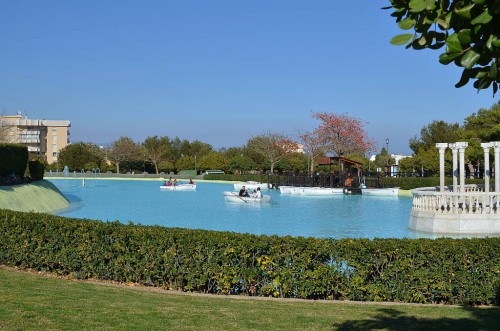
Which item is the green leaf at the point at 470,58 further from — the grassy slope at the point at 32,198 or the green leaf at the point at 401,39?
the grassy slope at the point at 32,198

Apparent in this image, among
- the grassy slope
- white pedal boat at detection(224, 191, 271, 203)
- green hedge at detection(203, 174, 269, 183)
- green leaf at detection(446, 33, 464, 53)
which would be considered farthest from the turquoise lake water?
green hedge at detection(203, 174, 269, 183)

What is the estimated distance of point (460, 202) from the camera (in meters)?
22.7

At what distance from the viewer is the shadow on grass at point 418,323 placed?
7.18 m

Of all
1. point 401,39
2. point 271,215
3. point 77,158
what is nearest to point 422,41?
point 401,39

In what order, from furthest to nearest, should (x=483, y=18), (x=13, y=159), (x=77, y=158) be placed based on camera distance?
(x=77, y=158), (x=13, y=159), (x=483, y=18)

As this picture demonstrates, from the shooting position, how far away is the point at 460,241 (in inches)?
387

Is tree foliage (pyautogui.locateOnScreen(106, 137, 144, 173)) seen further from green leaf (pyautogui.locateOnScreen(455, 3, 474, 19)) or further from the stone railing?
green leaf (pyautogui.locateOnScreen(455, 3, 474, 19))

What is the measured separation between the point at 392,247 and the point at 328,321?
2.70 m

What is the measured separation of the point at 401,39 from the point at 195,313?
590 centimetres

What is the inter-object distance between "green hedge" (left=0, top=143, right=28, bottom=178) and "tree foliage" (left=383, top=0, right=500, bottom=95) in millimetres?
32369

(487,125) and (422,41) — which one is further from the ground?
(487,125)

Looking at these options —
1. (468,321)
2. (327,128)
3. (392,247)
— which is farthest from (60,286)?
(327,128)

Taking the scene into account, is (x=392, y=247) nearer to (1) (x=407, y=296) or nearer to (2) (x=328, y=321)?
(1) (x=407, y=296)

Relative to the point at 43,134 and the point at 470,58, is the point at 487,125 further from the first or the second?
the point at 43,134
